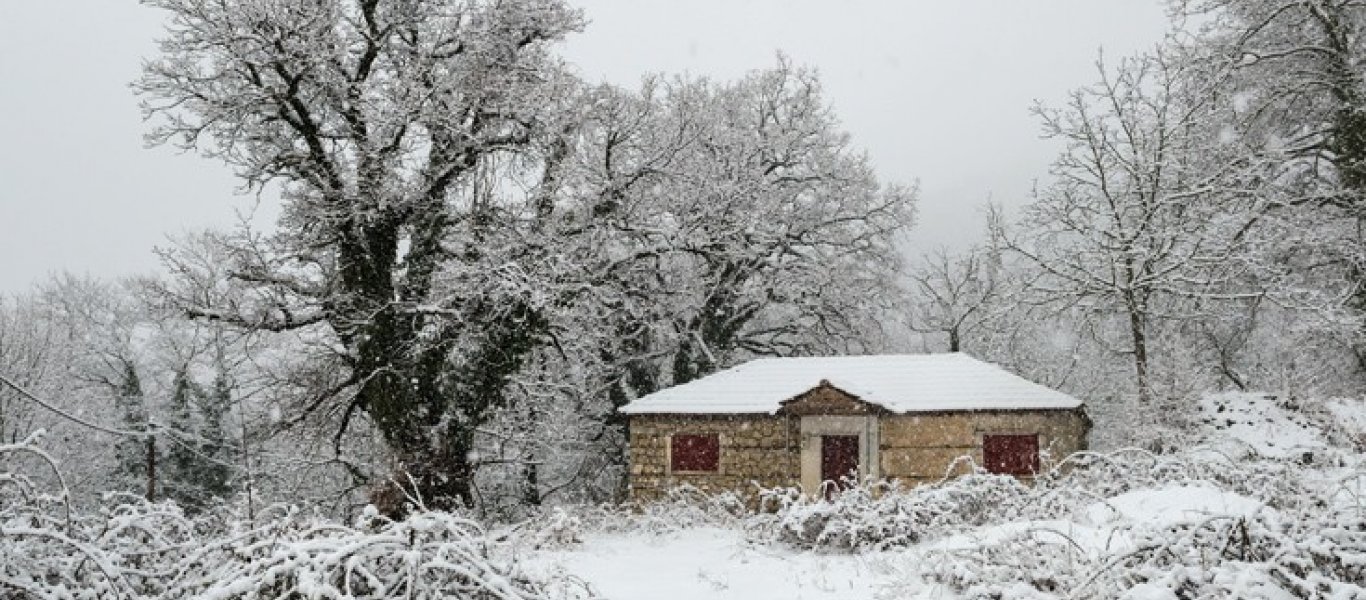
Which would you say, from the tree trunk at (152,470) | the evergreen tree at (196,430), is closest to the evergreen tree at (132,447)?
the tree trunk at (152,470)

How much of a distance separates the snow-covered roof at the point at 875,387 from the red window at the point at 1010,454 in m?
0.70

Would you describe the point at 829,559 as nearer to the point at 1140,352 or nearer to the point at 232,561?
the point at 232,561

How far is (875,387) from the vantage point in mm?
18062

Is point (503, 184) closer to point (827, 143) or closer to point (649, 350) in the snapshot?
point (649, 350)

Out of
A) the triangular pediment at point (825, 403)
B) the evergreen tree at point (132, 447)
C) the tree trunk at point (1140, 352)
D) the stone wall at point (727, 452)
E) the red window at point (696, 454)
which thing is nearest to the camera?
the tree trunk at point (1140, 352)

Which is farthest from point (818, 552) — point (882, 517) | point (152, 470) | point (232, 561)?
point (152, 470)

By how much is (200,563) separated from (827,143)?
23.7m

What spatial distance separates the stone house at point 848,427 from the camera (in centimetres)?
1720

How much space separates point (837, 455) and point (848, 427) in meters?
0.64

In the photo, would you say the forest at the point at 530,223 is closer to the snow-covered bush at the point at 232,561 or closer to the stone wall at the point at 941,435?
the stone wall at the point at 941,435

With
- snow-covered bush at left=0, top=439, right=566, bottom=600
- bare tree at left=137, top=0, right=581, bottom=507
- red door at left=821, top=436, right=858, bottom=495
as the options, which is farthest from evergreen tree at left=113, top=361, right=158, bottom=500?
snow-covered bush at left=0, top=439, right=566, bottom=600

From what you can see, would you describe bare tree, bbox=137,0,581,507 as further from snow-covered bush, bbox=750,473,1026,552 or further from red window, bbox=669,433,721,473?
snow-covered bush, bbox=750,473,1026,552

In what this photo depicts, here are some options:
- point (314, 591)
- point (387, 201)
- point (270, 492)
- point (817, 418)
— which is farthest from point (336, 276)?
point (314, 591)

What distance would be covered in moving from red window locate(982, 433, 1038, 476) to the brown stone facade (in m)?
0.15
